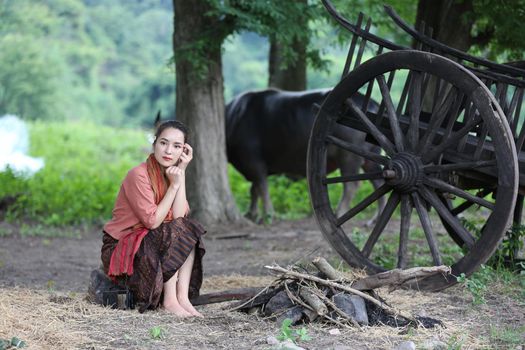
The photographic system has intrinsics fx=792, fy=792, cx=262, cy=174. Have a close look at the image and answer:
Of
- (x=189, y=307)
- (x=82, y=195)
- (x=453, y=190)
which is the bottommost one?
(x=189, y=307)

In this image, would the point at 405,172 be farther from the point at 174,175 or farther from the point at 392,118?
the point at 174,175

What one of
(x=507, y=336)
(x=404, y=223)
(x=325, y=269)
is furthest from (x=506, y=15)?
(x=507, y=336)

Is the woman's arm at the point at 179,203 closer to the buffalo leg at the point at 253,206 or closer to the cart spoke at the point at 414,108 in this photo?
the cart spoke at the point at 414,108

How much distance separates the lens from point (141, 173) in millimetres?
5227

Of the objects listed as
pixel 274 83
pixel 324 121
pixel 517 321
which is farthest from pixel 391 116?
pixel 274 83

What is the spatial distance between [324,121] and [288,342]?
251 cm

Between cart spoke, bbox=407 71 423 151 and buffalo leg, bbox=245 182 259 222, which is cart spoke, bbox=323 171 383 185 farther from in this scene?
buffalo leg, bbox=245 182 259 222

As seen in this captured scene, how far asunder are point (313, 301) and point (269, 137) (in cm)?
669

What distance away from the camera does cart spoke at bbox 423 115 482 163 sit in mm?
5316

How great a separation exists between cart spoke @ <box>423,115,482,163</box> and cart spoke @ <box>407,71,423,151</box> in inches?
6.0

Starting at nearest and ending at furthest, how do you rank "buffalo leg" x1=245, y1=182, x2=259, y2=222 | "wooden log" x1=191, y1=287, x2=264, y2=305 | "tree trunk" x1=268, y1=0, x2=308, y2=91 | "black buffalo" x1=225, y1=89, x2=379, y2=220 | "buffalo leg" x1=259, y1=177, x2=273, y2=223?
1. "wooden log" x1=191, y1=287, x2=264, y2=305
2. "black buffalo" x1=225, y1=89, x2=379, y2=220
3. "buffalo leg" x1=259, y1=177, x2=273, y2=223
4. "buffalo leg" x1=245, y1=182, x2=259, y2=222
5. "tree trunk" x1=268, y1=0, x2=308, y2=91

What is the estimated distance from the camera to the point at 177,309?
5.13 meters

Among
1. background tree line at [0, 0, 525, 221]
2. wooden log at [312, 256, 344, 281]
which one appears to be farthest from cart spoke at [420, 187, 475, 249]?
background tree line at [0, 0, 525, 221]

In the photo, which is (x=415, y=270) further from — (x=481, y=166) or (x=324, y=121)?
(x=324, y=121)
